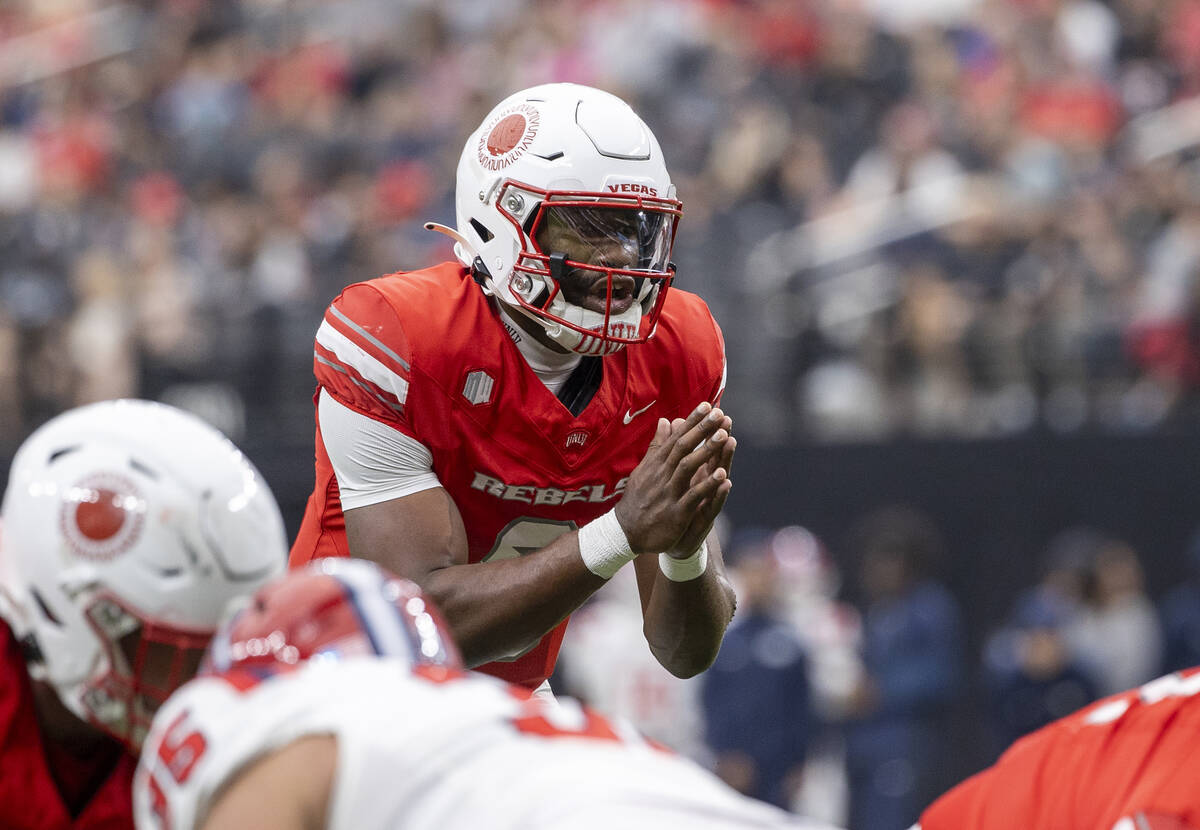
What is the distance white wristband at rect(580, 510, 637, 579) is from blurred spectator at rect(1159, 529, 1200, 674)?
5666 millimetres

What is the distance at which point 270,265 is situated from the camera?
32.3 ft

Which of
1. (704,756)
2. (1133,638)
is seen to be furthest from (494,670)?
(1133,638)

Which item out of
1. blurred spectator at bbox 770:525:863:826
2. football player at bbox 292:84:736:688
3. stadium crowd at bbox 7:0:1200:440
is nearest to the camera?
football player at bbox 292:84:736:688

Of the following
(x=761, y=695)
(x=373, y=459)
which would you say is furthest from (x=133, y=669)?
(x=761, y=695)

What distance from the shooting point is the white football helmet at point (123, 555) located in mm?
2340

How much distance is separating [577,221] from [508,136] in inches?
9.5

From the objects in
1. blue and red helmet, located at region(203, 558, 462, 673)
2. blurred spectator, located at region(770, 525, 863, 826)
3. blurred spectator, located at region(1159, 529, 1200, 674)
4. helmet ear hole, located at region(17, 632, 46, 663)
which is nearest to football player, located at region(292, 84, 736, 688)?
helmet ear hole, located at region(17, 632, 46, 663)

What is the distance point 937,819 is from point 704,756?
18.5 ft

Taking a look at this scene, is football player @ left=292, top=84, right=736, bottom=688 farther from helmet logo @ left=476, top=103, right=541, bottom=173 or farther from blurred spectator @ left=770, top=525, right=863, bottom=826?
blurred spectator @ left=770, top=525, right=863, bottom=826

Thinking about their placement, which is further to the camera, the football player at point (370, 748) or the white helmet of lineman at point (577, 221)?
the white helmet of lineman at point (577, 221)

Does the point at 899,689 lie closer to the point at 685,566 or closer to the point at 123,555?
the point at 685,566

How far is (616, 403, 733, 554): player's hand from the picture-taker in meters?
3.07

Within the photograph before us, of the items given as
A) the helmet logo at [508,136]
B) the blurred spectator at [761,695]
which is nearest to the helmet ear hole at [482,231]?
the helmet logo at [508,136]

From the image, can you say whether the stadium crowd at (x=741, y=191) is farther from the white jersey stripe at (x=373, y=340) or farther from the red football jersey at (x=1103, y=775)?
the red football jersey at (x=1103, y=775)
